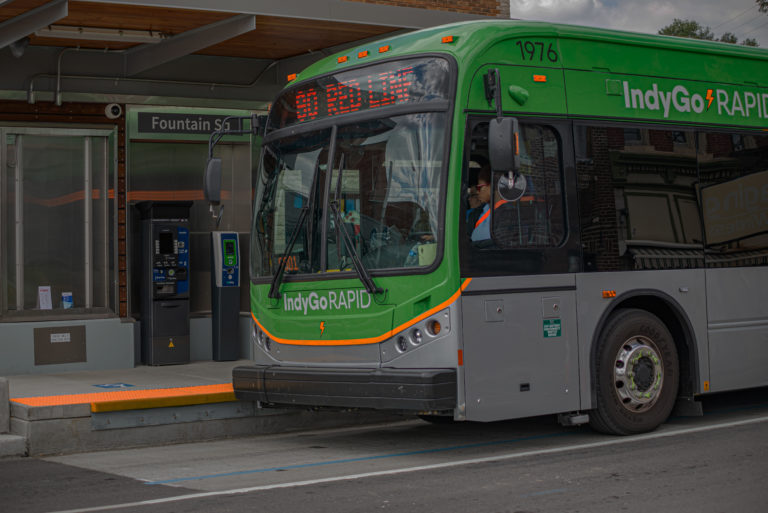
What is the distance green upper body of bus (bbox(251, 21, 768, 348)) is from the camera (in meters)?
8.08

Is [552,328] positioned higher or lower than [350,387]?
higher

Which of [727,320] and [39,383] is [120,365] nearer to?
[39,383]

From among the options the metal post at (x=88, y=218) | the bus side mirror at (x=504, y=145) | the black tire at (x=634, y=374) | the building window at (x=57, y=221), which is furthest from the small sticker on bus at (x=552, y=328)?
the metal post at (x=88, y=218)

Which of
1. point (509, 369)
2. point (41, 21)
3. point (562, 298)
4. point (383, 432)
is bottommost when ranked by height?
point (383, 432)

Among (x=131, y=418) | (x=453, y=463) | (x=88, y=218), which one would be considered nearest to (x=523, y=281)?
(x=453, y=463)

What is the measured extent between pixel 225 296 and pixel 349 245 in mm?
6708

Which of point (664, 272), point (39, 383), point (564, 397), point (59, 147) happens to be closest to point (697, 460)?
point (564, 397)

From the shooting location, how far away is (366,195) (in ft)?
27.5

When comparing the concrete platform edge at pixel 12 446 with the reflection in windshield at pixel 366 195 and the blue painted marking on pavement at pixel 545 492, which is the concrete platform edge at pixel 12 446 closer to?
the reflection in windshield at pixel 366 195

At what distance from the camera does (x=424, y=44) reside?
8.48m

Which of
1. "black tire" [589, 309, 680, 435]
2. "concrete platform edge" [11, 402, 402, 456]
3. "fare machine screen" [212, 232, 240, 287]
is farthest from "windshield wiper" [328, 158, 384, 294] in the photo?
"fare machine screen" [212, 232, 240, 287]

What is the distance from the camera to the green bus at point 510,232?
8.05 m

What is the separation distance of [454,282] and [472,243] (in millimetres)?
363

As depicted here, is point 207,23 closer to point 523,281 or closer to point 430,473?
point 523,281
